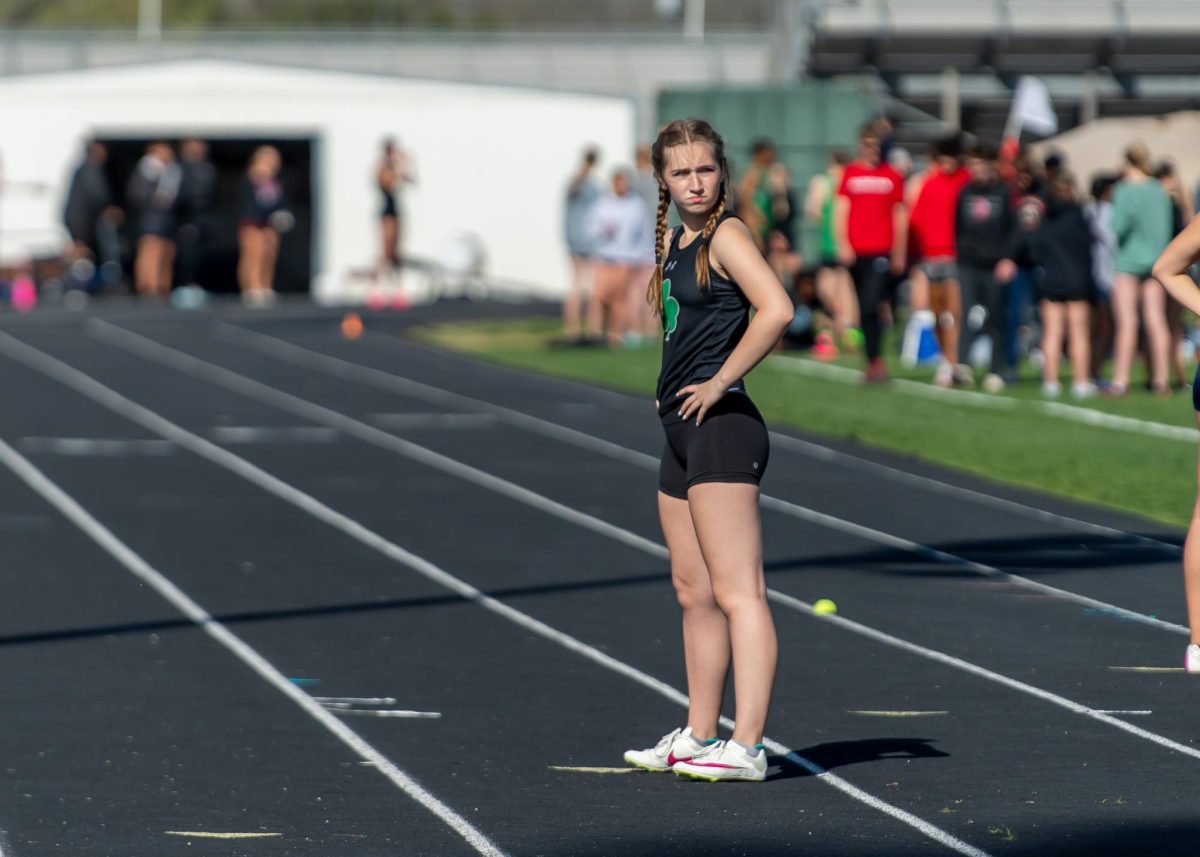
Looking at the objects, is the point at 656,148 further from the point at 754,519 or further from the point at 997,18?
the point at 997,18

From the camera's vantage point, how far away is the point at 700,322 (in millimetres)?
6105

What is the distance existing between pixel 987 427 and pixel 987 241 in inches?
A: 110

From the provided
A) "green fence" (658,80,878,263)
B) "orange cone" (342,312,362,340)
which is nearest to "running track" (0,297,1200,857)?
"orange cone" (342,312,362,340)

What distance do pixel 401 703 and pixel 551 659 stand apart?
93cm

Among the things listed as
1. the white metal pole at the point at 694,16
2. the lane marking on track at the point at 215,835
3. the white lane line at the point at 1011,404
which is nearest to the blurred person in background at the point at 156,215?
the white lane line at the point at 1011,404

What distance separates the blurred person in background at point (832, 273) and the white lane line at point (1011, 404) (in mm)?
1696

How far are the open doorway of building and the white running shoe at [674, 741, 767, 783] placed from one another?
3032cm

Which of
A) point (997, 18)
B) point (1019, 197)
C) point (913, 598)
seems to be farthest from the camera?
point (997, 18)

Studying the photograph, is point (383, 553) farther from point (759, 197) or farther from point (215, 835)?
point (759, 197)

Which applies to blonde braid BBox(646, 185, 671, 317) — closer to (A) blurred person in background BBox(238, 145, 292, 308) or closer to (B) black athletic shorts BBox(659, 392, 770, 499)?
(B) black athletic shorts BBox(659, 392, 770, 499)

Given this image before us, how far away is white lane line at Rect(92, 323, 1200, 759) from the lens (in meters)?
7.42

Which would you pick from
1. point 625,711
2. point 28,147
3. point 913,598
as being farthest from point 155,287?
point 625,711

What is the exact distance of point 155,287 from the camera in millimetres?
31328

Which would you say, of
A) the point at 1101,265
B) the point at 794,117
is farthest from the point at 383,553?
the point at 794,117
